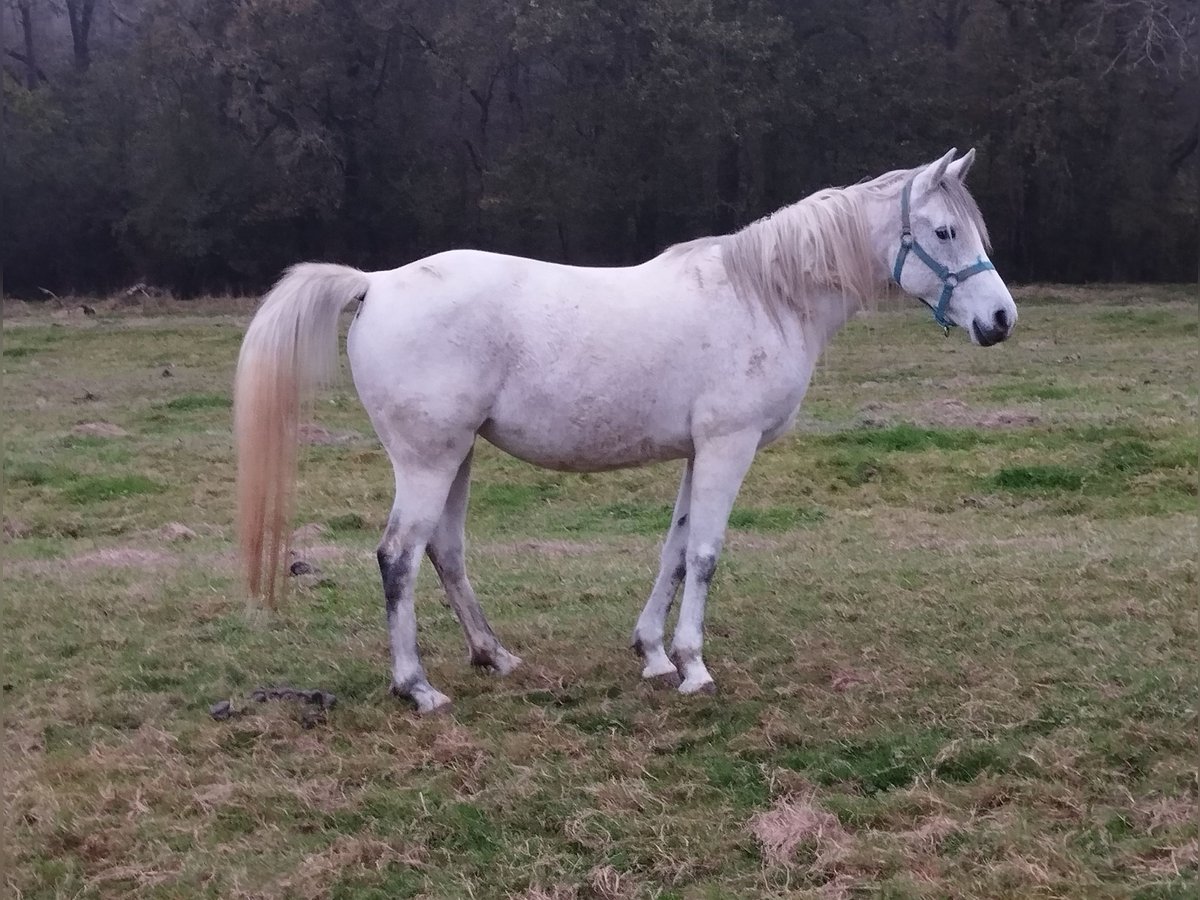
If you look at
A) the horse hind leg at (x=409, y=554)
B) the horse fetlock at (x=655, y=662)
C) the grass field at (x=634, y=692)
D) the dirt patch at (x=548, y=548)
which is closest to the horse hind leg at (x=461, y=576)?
the grass field at (x=634, y=692)

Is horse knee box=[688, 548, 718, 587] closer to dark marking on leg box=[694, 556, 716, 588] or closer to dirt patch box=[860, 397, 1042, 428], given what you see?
dark marking on leg box=[694, 556, 716, 588]

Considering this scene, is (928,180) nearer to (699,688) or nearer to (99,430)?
(699,688)

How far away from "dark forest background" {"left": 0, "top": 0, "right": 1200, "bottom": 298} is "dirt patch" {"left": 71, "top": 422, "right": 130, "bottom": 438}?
1454cm

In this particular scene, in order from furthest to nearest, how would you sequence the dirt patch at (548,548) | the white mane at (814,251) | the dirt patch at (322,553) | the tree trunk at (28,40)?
1. the tree trunk at (28,40)
2. the dirt patch at (548,548)
3. the dirt patch at (322,553)
4. the white mane at (814,251)

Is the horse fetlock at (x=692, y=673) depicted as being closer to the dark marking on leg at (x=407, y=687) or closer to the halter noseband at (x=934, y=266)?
the dark marking on leg at (x=407, y=687)

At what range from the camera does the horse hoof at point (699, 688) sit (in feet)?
13.7

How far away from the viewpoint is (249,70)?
23812mm

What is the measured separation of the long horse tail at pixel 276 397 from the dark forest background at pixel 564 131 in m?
20.0

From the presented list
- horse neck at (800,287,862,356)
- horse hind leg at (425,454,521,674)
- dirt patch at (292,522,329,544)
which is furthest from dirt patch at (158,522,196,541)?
horse neck at (800,287,862,356)

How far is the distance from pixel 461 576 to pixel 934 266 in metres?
2.23

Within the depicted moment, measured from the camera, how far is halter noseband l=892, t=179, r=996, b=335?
165 inches

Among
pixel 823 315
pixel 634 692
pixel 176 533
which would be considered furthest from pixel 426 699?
pixel 176 533

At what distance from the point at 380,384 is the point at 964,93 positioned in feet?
76.4

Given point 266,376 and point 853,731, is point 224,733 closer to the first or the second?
point 266,376
